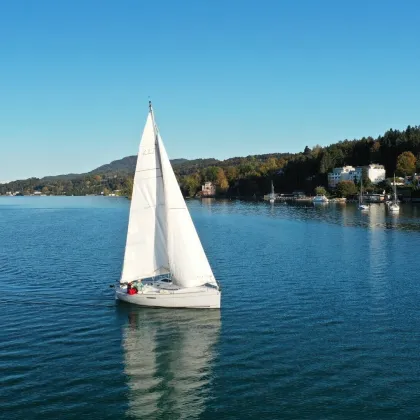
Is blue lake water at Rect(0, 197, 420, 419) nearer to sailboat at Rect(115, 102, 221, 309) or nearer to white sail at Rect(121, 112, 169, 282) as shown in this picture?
sailboat at Rect(115, 102, 221, 309)

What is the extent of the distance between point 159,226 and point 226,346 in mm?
10975

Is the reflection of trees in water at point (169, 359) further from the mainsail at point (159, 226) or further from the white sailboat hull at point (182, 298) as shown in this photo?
the mainsail at point (159, 226)

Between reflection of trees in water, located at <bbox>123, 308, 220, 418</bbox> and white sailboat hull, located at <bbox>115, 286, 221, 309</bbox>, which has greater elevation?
white sailboat hull, located at <bbox>115, 286, 221, 309</bbox>

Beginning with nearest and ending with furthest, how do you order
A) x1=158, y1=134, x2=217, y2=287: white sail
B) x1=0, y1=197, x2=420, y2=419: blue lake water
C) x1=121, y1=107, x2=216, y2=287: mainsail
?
x1=0, y1=197, x2=420, y2=419: blue lake water, x1=121, y1=107, x2=216, y2=287: mainsail, x1=158, y1=134, x2=217, y2=287: white sail

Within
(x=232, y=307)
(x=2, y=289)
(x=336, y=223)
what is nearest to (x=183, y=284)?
(x=232, y=307)

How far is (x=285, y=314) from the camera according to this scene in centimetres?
3416

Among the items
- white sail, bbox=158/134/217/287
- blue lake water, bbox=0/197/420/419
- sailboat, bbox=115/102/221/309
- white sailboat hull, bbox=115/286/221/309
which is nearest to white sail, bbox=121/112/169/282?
sailboat, bbox=115/102/221/309

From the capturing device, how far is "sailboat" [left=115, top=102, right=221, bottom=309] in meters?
34.2

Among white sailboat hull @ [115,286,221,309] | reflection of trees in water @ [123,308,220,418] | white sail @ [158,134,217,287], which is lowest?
reflection of trees in water @ [123,308,220,418]

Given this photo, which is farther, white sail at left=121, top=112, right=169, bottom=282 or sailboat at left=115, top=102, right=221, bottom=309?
white sail at left=121, top=112, right=169, bottom=282

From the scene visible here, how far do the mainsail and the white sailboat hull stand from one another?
68cm

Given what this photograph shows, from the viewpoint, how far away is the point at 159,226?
35.8 meters

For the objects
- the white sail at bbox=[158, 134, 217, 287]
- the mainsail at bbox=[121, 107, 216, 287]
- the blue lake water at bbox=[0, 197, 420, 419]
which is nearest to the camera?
the blue lake water at bbox=[0, 197, 420, 419]

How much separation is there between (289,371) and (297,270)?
26.5 m
